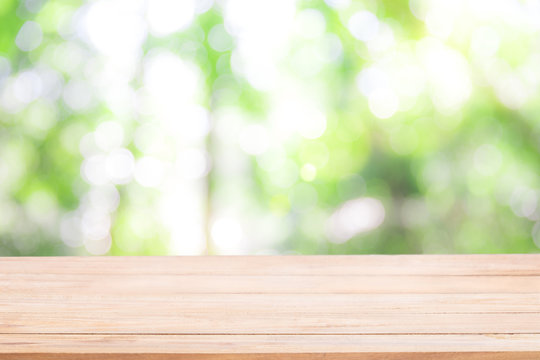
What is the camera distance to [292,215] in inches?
112

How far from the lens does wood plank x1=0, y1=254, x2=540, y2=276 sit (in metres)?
0.88

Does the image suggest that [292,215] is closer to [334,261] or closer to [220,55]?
[220,55]

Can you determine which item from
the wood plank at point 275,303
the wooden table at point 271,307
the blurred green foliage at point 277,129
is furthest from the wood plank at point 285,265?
the blurred green foliage at point 277,129

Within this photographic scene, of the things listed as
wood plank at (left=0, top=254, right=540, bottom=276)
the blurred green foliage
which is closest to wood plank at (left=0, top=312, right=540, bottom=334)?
wood plank at (left=0, top=254, right=540, bottom=276)

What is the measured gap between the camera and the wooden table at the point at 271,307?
604mm

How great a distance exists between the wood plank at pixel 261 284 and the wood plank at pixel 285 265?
0.03 meters

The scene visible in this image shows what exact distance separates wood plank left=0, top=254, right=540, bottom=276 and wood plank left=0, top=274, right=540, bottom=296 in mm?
26

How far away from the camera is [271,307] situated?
72cm

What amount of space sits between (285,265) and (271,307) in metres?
0.21

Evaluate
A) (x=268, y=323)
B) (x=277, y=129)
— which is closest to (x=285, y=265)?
(x=268, y=323)

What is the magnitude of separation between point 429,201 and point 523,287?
211 centimetres

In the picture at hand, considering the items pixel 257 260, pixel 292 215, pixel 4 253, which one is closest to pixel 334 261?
pixel 257 260

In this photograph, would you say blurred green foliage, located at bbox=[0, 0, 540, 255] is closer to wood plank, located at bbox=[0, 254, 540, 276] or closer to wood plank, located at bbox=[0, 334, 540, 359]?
wood plank, located at bbox=[0, 254, 540, 276]

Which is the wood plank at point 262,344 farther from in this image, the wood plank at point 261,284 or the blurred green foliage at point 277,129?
the blurred green foliage at point 277,129
